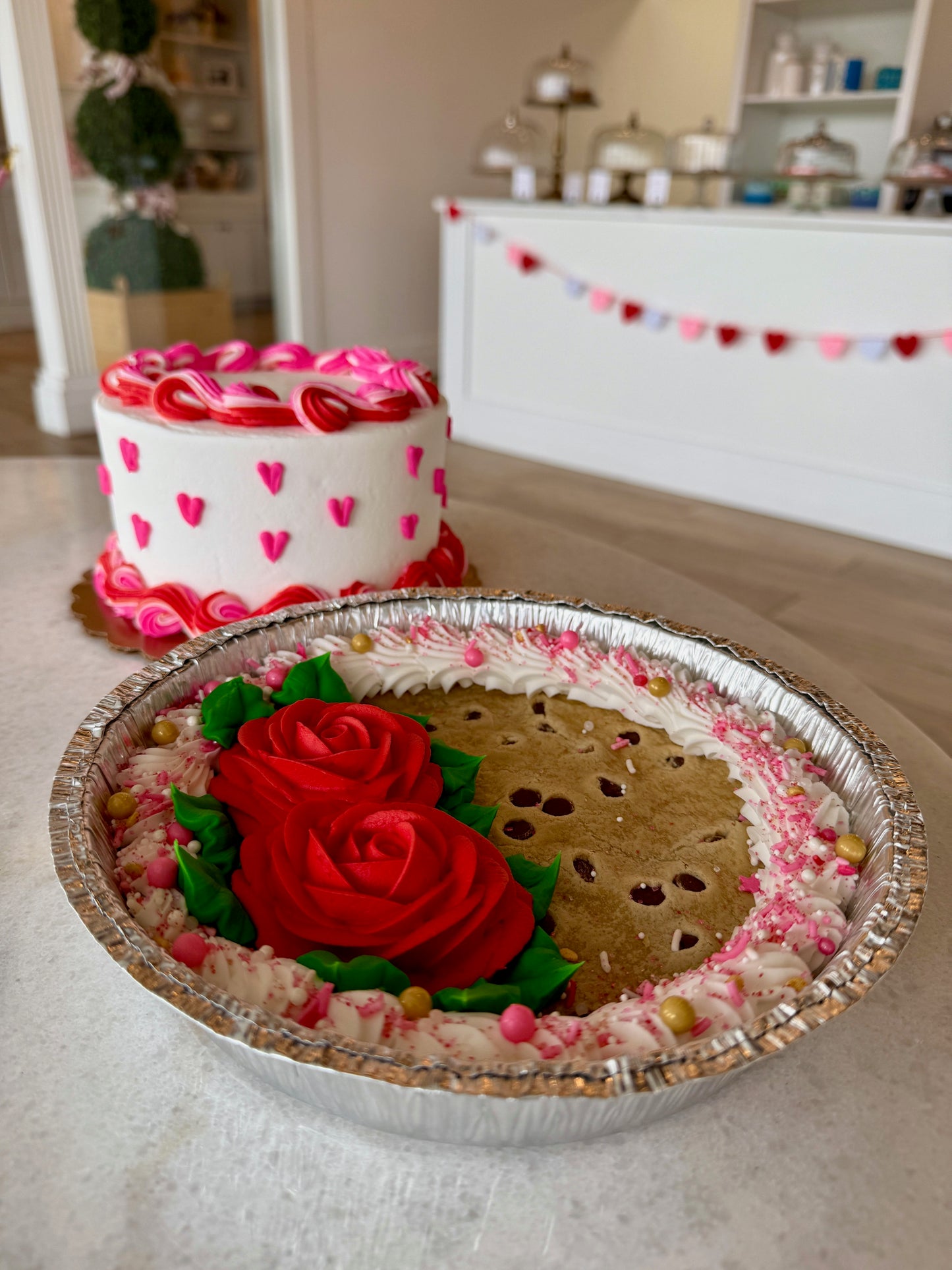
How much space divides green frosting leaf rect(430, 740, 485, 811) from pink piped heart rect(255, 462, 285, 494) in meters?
0.62

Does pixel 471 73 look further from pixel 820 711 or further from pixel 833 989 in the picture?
pixel 833 989

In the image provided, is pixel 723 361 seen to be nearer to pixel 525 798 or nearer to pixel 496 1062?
pixel 525 798

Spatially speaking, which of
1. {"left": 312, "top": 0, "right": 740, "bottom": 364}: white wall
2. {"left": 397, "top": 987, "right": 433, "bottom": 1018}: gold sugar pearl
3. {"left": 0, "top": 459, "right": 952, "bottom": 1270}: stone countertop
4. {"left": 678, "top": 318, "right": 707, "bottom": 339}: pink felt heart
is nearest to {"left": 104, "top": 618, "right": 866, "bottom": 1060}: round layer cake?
{"left": 397, "top": 987, "right": 433, "bottom": 1018}: gold sugar pearl

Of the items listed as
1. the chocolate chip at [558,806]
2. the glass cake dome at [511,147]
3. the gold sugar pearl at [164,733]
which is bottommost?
the chocolate chip at [558,806]

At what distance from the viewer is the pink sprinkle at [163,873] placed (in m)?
0.86

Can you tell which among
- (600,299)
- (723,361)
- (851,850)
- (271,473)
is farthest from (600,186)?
(851,850)

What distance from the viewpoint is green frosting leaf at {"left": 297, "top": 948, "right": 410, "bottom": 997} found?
761 mm

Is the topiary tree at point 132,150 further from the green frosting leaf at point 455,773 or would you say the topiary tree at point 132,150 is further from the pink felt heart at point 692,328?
the green frosting leaf at point 455,773

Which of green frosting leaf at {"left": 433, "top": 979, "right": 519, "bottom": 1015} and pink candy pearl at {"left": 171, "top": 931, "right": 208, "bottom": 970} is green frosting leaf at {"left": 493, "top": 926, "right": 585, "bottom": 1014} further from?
pink candy pearl at {"left": 171, "top": 931, "right": 208, "bottom": 970}

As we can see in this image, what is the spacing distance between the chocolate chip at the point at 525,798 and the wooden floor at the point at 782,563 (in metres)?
1.24

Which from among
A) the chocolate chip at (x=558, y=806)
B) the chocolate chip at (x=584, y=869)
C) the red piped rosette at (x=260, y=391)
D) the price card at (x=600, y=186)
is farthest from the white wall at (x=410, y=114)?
the chocolate chip at (x=584, y=869)

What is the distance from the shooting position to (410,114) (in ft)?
15.1

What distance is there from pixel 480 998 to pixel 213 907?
0.81 ft

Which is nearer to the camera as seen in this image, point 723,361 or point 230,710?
point 230,710
